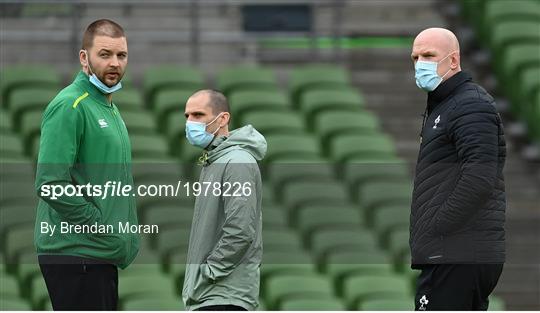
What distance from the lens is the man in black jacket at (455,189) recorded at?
4996mm

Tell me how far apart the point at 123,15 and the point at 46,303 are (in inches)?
178

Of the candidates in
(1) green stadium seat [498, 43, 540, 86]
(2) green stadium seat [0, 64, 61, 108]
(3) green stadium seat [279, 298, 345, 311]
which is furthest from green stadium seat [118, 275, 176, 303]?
(1) green stadium seat [498, 43, 540, 86]

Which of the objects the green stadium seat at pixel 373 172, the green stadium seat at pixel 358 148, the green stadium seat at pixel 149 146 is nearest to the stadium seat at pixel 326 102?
the green stadium seat at pixel 358 148

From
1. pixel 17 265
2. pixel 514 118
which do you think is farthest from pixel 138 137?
pixel 514 118

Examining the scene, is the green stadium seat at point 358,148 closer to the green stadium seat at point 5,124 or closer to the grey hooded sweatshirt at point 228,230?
the green stadium seat at point 5,124

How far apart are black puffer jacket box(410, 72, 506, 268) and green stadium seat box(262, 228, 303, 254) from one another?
10.9 ft

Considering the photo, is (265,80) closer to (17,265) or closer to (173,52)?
(173,52)

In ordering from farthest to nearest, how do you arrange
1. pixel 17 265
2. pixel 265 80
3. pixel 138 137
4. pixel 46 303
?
pixel 265 80 → pixel 138 137 → pixel 17 265 → pixel 46 303

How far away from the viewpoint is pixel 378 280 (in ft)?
26.6

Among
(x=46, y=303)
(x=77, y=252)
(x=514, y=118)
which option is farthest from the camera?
(x=514, y=118)

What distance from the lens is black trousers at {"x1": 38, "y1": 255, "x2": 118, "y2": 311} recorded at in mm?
5086

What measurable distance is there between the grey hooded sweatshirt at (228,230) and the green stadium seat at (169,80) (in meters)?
5.38

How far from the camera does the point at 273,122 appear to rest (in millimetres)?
10047

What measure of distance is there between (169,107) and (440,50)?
5212 millimetres
